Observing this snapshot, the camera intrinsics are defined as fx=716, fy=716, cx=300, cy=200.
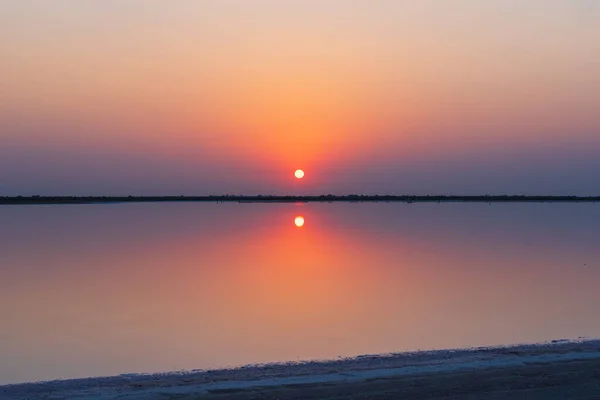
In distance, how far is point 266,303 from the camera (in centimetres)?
1780

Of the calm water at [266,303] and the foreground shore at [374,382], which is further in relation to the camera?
the calm water at [266,303]

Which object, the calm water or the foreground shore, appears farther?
the calm water

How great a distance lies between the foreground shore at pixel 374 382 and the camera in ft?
23.6

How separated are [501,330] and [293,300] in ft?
19.1

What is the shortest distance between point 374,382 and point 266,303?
10.2m

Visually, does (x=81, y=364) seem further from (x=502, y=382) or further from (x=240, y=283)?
(x=240, y=283)

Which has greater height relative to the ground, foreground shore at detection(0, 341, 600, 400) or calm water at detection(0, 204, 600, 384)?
foreground shore at detection(0, 341, 600, 400)

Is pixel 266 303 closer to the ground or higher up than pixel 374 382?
closer to the ground

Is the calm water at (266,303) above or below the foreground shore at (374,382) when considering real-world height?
below

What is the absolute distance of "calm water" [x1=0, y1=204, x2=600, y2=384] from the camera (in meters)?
12.3

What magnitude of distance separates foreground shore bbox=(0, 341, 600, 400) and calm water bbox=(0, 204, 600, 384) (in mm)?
2284

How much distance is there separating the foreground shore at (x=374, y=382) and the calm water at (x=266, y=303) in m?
2.28

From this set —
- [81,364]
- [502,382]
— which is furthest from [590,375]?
[81,364]

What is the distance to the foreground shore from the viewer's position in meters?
7.19
